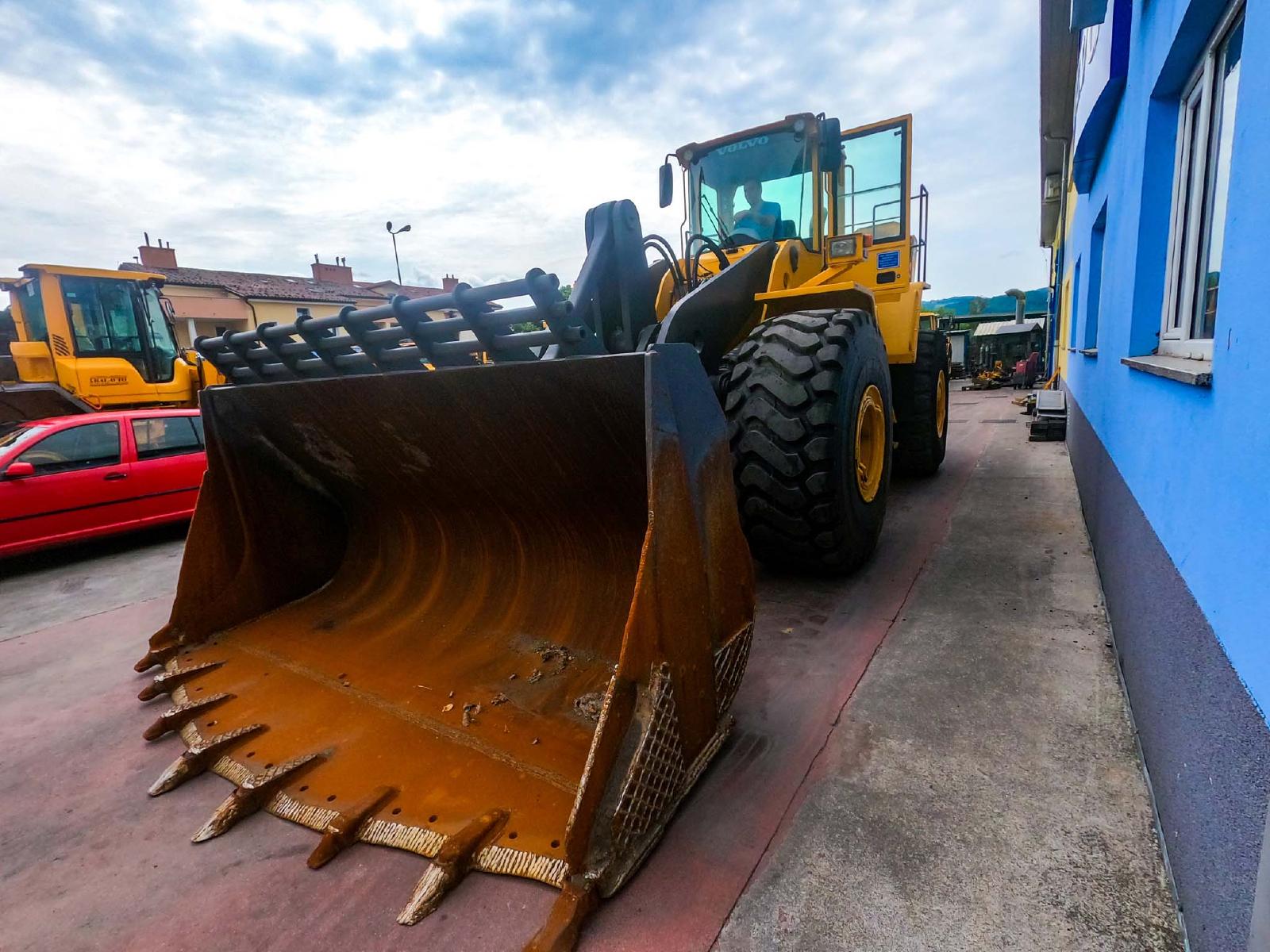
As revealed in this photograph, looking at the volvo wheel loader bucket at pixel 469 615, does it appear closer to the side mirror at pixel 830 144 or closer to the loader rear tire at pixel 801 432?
the loader rear tire at pixel 801 432

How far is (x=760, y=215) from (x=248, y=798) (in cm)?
427

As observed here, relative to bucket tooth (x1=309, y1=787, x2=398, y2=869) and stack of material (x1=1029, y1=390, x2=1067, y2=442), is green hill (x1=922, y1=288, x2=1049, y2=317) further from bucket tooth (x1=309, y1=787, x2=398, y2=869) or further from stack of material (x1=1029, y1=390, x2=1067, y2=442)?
bucket tooth (x1=309, y1=787, x2=398, y2=869)

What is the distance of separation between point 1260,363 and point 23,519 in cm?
712

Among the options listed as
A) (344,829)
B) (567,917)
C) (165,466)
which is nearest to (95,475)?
(165,466)

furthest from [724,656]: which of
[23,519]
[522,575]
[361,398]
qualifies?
[23,519]

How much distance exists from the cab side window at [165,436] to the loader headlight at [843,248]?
5981 mm

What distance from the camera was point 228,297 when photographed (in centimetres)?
2600

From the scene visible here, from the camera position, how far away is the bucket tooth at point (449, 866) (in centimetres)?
156

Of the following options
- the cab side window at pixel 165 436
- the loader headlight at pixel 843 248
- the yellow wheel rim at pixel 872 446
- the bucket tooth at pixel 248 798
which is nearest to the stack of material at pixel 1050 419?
the loader headlight at pixel 843 248

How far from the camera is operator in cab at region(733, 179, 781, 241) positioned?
14.4 feet

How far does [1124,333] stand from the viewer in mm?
2928

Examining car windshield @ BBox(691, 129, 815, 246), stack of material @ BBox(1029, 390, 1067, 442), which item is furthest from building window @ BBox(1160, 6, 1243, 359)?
stack of material @ BBox(1029, 390, 1067, 442)

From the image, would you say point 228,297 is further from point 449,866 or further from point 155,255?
point 449,866

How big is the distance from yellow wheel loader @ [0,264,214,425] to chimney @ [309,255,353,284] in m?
26.3
